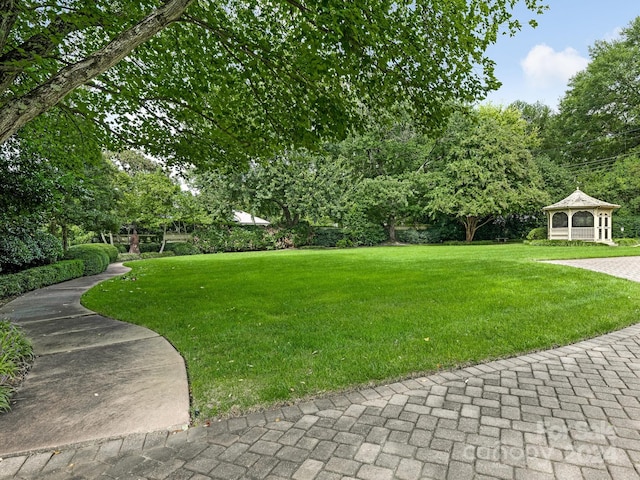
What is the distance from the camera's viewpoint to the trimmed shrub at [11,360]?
2668 mm

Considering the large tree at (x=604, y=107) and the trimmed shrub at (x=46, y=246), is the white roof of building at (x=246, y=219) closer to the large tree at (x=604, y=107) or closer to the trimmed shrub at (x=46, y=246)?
the trimmed shrub at (x=46, y=246)

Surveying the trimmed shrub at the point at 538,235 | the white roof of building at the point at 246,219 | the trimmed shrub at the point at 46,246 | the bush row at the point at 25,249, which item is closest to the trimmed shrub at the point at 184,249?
the white roof of building at the point at 246,219

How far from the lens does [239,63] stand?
567cm

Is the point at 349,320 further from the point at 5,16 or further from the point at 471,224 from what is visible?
the point at 471,224

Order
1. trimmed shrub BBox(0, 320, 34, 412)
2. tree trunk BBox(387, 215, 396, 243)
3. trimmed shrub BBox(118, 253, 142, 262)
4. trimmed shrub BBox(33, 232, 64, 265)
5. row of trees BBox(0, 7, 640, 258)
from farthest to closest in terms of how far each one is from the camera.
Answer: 1. tree trunk BBox(387, 215, 396, 243)
2. row of trees BBox(0, 7, 640, 258)
3. trimmed shrub BBox(118, 253, 142, 262)
4. trimmed shrub BBox(33, 232, 64, 265)
5. trimmed shrub BBox(0, 320, 34, 412)

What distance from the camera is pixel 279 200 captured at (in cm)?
2233

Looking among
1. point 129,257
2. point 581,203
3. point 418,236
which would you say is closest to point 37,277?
point 129,257

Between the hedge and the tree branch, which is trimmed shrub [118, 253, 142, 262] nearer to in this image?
the hedge

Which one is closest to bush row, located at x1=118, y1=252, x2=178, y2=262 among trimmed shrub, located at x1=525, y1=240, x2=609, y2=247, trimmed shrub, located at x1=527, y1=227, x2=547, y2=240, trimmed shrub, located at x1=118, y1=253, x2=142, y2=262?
trimmed shrub, located at x1=118, y1=253, x2=142, y2=262

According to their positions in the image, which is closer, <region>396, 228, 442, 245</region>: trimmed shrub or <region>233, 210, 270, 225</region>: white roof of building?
<region>233, 210, 270, 225</region>: white roof of building

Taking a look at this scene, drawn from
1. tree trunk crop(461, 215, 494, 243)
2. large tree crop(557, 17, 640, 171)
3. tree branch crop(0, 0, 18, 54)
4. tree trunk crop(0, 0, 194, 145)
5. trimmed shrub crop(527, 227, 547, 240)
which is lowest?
trimmed shrub crop(527, 227, 547, 240)

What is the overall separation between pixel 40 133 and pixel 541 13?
8.61 m

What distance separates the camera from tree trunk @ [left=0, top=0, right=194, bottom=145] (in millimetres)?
2869

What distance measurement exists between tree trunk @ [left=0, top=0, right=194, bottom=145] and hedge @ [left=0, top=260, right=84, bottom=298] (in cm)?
596
